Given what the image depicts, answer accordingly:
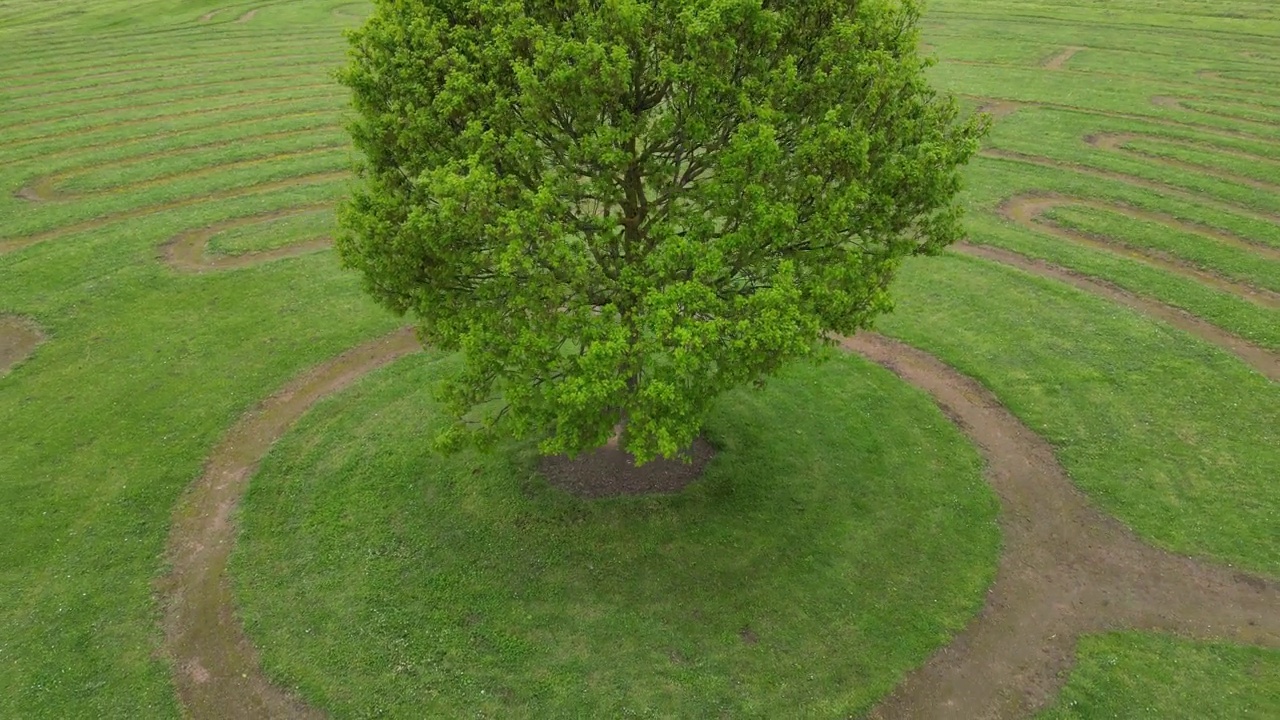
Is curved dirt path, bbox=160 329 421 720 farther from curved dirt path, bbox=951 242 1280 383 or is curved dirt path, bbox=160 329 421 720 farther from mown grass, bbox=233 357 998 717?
curved dirt path, bbox=951 242 1280 383

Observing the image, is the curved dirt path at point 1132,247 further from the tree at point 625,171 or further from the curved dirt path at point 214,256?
the curved dirt path at point 214,256

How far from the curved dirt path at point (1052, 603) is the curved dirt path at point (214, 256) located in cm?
3851

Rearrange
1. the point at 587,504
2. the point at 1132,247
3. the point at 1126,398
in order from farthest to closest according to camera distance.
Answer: the point at 1132,247 < the point at 1126,398 < the point at 587,504

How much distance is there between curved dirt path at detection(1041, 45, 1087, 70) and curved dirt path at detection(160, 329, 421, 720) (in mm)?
78351

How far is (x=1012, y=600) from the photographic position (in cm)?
2391

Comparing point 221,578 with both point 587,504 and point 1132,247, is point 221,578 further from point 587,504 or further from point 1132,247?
point 1132,247

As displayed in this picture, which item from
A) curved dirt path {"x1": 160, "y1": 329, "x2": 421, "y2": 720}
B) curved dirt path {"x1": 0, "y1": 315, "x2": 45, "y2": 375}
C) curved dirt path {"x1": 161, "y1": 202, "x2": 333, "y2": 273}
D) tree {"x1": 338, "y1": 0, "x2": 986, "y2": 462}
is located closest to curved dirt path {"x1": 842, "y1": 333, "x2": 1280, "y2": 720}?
tree {"x1": 338, "y1": 0, "x2": 986, "y2": 462}

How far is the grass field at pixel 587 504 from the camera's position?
21672mm

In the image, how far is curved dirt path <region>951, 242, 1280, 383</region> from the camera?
113 feet

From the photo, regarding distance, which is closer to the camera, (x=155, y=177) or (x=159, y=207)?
(x=159, y=207)

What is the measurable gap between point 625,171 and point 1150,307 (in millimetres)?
31347

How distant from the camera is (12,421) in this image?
3106 centimetres

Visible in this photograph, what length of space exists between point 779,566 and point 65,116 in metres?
72.3

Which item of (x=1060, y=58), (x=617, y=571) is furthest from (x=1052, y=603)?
(x=1060, y=58)
